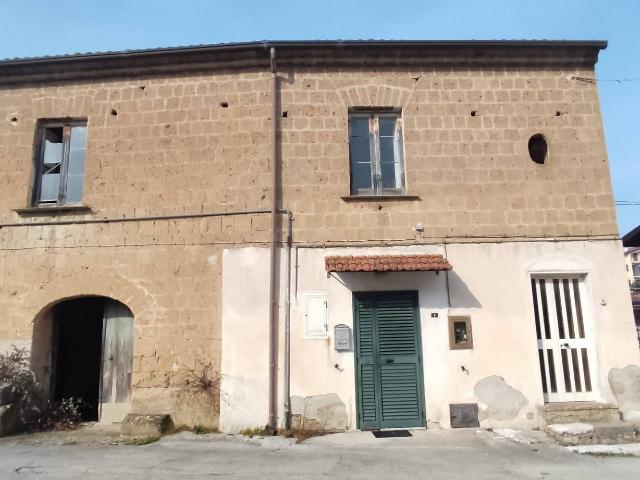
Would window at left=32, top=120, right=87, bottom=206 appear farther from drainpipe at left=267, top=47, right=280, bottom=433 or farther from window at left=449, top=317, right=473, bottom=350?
window at left=449, top=317, right=473, bottom=350

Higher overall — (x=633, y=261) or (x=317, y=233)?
(x=633, y=261)

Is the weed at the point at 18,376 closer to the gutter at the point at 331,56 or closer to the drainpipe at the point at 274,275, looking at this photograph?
the drainpipe at the point at 274,275

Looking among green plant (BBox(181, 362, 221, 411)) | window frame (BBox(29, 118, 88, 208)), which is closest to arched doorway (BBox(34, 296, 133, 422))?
green plant (BBox(181, 362, 221, 411))

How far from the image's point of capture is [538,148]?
809cm

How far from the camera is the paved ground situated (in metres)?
5.21

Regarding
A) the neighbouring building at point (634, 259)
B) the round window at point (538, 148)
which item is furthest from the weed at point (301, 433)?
the neighbouring building at point (634, 259)

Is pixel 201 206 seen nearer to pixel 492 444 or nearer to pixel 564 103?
pixel 492 444

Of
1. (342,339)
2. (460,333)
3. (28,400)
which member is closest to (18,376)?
(28,400)

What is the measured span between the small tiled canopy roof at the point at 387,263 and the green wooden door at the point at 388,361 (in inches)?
23.0

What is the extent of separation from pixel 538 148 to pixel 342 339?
4.82 m

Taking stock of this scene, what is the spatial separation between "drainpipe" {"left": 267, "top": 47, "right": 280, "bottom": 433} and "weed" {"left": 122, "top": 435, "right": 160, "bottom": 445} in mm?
1634

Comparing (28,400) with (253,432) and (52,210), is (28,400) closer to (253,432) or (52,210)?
(52,210)

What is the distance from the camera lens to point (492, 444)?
6.25 metres

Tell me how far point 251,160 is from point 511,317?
4.94 metres
